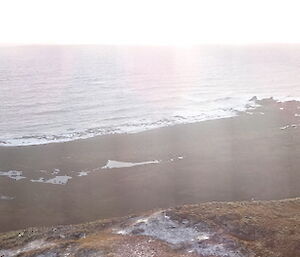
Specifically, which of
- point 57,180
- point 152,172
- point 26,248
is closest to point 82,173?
point 57,180

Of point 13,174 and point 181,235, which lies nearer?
point 181,235

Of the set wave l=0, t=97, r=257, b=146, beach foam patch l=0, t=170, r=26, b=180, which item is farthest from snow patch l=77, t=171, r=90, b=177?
wave l=0, t=97, r=257, b=146

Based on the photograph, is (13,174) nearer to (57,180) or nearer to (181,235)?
(57,180)

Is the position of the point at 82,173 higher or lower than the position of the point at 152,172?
Result: lower

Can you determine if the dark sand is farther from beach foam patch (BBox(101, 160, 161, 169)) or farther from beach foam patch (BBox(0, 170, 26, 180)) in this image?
beach foam patch (BBox(101, 160, 161, 169))

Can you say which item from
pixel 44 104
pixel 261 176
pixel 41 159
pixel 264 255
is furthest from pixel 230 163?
pixel 44 104

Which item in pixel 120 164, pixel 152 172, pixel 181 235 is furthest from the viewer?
pixel 120 164
